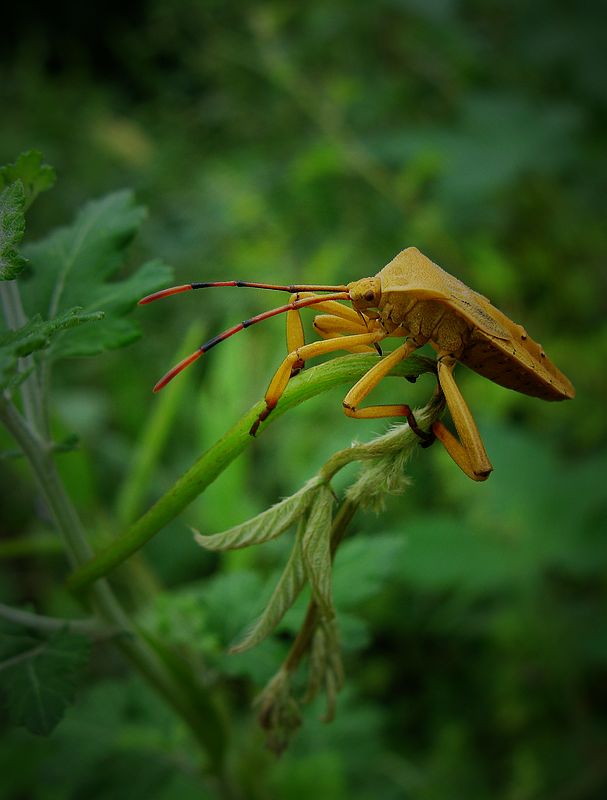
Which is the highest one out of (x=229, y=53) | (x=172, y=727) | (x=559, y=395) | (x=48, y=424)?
(x=229, y=53)

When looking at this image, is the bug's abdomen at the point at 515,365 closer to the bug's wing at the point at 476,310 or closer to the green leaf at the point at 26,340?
the bug's wing at the point at 476,310

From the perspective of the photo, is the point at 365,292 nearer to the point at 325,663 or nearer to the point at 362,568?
the point at 362,568

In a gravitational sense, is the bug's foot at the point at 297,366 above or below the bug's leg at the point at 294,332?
below

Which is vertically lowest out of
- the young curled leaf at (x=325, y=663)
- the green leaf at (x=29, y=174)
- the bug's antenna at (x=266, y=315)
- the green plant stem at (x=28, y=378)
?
the young curled leaf at (x=325, y=663)

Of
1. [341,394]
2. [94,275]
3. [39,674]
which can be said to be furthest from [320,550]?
[341,394]

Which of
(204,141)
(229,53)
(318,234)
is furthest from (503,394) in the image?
(204,141)

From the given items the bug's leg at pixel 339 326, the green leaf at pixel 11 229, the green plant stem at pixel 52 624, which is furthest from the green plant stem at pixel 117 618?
the bug's leg at pixel 339 326

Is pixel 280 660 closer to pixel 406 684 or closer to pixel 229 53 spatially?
pixel 406 684
